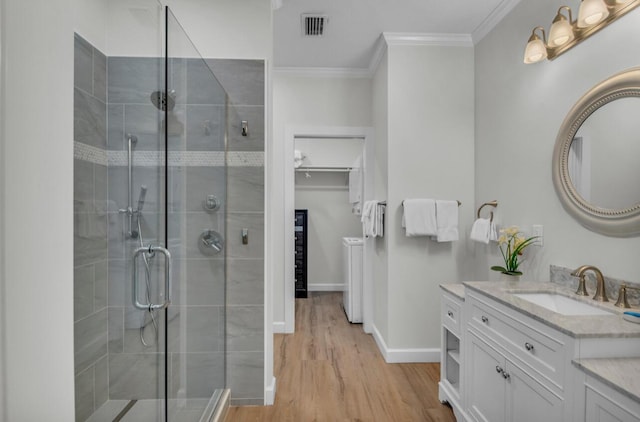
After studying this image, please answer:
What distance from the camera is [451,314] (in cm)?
224

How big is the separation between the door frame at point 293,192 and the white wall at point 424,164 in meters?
0.66

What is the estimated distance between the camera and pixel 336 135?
361cm

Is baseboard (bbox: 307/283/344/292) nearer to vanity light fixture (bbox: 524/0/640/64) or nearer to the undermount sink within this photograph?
the undermount sink

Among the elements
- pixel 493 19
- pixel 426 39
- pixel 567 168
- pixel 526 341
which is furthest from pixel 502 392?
pixel 426 39

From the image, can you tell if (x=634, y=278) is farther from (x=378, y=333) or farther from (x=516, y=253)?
Result: (x=378, y=333)

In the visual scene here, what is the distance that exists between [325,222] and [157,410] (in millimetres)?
4327

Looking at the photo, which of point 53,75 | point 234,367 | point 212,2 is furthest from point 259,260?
point 53,75

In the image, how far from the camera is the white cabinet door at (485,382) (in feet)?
5.36

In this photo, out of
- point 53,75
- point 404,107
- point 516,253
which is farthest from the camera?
point 404,107

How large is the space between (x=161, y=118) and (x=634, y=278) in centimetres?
206

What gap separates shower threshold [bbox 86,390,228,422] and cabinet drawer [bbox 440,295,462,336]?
4.79 feet

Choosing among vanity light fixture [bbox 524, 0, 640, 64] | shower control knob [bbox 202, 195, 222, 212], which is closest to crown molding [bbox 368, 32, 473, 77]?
vanity light fixture [bbox 524, 0, 640, 64]

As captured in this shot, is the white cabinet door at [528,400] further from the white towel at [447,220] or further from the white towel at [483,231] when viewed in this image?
the white towel at [447,220]

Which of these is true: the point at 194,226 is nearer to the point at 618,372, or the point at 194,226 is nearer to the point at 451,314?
the point at 451,314
